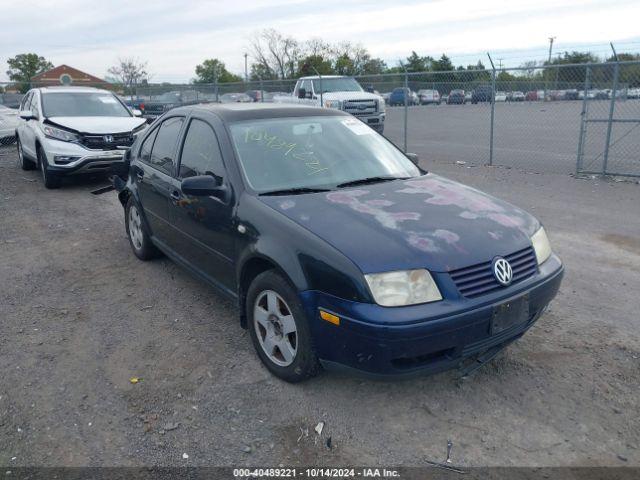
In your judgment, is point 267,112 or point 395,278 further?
point 267,112

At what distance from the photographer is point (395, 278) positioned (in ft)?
9.25

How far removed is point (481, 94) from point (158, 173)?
13.1 m

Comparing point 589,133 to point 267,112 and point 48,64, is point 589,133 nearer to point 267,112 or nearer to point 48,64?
point 267,112

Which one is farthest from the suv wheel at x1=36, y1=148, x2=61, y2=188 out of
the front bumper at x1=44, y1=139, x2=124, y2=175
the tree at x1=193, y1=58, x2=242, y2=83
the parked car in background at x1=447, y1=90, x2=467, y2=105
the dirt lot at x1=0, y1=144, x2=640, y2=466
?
the tree at x1=193, y1=58, x2=242, y2=83

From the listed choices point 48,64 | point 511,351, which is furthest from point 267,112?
point 48,64

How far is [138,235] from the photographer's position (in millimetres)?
5738

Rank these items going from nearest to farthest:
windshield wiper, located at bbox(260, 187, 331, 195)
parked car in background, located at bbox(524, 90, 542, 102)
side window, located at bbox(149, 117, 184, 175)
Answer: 1. windshield wiper, located at bbox(260, 187, 331, 195)
2. side window, located at bbox(149, 117, 184, 175)
3. parked car in background, located at bbox(524, 90, 542, 102)

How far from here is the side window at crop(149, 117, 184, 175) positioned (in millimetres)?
4707

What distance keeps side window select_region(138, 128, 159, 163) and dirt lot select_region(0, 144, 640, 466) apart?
3.84ft

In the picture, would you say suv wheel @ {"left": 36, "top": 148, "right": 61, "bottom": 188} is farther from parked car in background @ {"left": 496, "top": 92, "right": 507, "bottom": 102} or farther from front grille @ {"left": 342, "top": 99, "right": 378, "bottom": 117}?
parked car in background @ {"left": 496, "top": 92, "right": 507, "bottom": 102}

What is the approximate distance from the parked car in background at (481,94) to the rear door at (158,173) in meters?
12.4

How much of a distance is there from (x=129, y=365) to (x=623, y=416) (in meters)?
3.11

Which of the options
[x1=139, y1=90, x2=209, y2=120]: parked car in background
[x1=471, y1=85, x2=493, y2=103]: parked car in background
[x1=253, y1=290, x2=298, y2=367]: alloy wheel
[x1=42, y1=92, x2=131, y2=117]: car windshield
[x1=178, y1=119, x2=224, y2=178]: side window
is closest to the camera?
[x1=253, y1=290, x2=298, y2=367]: alloy wheel

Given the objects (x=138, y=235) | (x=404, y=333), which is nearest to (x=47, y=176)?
(x=138, y=235)
